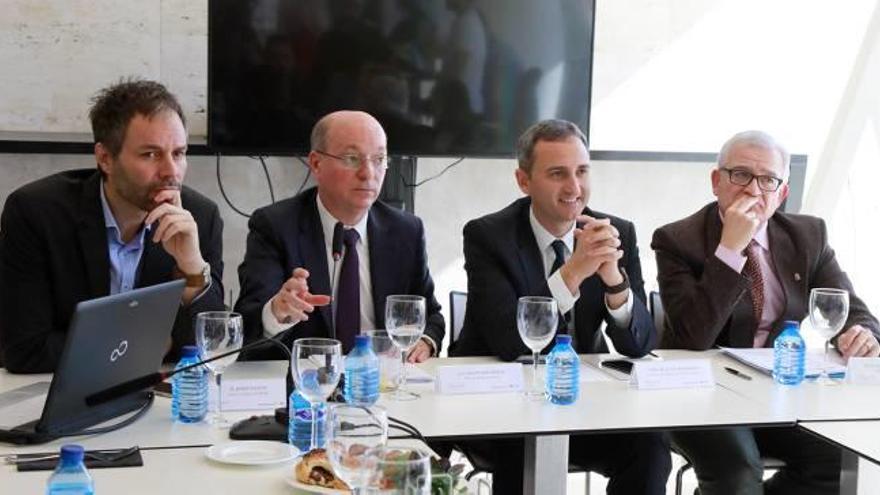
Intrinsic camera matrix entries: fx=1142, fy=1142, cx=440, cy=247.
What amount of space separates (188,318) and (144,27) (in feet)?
6.91

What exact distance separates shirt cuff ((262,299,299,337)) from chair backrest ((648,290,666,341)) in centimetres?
128

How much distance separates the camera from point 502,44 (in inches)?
191

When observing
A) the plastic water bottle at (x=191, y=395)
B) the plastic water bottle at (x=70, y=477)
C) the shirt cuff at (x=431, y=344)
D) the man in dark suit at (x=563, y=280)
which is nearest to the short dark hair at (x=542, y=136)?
the man in dark suit at (x=563, y=280)

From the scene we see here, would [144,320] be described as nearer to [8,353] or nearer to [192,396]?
[192,396]

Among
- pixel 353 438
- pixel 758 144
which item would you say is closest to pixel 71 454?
pixel 353 438

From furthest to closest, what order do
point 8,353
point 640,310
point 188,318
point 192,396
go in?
point 640,310
point 188,318
point 8,353
point 192,396

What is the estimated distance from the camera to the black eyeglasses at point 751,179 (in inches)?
136

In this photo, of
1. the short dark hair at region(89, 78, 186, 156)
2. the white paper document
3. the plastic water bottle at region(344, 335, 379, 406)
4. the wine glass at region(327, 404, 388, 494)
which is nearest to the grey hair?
the white paper document

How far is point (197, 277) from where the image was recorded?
9.70 feet

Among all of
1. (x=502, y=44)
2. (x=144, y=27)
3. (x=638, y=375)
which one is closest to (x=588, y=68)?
(x=502, y=44)

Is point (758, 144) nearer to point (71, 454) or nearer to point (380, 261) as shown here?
point (380, 261)

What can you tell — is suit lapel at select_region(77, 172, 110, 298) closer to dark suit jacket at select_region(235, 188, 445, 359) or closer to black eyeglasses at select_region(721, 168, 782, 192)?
dark suit jacket at select_region(235, 188, 445, 359)

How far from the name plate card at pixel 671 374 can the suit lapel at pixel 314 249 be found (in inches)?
34.7

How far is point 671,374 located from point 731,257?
0.68 m
